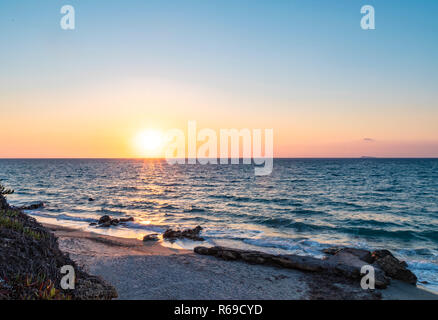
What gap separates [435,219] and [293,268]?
2252cm

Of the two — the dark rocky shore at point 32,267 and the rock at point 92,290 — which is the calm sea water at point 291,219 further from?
the dark rocky shore at point 32,267

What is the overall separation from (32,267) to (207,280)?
6740 mm

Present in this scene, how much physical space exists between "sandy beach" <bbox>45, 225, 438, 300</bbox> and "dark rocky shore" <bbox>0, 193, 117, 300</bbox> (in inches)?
96.4

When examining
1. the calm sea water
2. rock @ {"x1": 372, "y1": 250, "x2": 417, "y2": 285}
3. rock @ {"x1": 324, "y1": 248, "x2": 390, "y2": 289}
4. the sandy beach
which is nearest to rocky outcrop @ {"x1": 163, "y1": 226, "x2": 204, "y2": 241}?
the calm sea water

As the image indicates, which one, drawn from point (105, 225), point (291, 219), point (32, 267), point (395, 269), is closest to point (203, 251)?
point (395, 269)

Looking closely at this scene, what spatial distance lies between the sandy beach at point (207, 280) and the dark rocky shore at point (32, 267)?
2.45m

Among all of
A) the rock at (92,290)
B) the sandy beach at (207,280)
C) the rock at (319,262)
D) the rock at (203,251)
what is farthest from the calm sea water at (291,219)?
the rock at (92,290)

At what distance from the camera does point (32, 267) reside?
22.9 feet

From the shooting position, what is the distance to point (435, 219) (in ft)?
88.6

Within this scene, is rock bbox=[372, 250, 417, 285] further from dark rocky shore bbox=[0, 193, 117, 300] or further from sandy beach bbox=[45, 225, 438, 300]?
dark rocky shore bbox=[0, 193, 117, 300]

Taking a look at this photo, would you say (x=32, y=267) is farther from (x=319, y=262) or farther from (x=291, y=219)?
(x=291, y=219)

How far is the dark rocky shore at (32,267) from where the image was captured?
592cm
